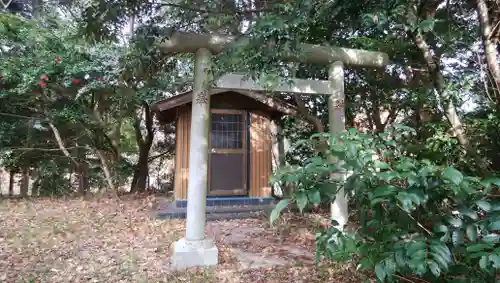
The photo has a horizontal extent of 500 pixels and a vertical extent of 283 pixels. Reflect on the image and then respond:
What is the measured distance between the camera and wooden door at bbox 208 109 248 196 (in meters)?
5.99

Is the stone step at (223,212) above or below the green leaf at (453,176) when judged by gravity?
below

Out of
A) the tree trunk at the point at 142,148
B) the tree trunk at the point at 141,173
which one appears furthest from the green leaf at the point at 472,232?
the tree trunk at the point at 141,173

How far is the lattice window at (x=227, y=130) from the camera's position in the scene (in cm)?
605

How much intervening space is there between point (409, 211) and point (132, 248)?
143 inches

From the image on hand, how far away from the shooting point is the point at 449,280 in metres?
1.36

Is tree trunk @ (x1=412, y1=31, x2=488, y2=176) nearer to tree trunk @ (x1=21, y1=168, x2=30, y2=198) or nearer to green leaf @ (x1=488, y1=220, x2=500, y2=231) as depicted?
green leaf @ (x1=488, y1=220, x2=500, y2=231)

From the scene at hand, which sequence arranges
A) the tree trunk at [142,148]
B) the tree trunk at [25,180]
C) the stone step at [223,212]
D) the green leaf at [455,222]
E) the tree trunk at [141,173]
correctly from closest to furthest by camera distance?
the green leaf at [455,222] → the stone step at [223,212] → the tree trunk at [142,148] → the tree trunk at [141,173] → the tree trunk at [25,180]

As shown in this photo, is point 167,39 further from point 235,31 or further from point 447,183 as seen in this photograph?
point 447,183

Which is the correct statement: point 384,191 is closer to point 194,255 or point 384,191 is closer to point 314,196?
point 314,196

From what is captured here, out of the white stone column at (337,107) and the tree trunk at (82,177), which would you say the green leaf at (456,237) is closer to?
the white stone column at (337,107)

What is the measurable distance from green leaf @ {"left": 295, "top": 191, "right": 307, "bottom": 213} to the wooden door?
4.75 m

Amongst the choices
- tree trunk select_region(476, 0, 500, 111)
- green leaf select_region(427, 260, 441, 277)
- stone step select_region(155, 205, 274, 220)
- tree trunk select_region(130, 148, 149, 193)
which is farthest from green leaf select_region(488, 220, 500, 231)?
tree trunk select_region(130, 148, 149, 193)

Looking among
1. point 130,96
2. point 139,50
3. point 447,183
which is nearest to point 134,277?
point 139,50

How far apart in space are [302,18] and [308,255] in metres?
2.62
